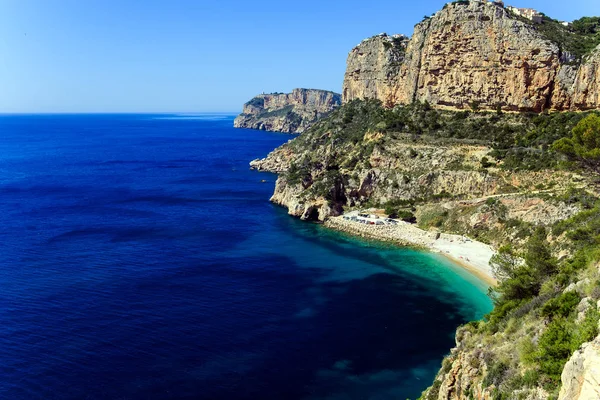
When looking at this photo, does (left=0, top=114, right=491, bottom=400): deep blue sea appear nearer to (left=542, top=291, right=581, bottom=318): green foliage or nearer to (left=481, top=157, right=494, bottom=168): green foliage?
(left=542, top=291, right=581, bottom=318): green foliage

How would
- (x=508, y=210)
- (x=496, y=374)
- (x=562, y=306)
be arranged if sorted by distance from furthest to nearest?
(x=508, y=210) < (x=562, y=306) < (x=496, y=374)

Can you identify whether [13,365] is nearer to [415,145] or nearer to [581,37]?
[415,145]

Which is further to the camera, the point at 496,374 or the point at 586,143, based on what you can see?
the point at 586,143

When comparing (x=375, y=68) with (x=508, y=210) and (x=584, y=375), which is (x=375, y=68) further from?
(x=584, y=375)

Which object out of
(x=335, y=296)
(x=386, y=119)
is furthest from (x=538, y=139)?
(x=335, y=296)

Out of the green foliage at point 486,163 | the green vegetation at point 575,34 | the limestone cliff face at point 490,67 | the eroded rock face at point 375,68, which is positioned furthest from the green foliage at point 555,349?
the eroded rock face at point 375,68

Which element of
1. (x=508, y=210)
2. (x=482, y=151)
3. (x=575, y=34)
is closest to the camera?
(x=508, y=210)

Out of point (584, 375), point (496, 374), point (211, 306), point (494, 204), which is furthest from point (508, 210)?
point (584, 375)
